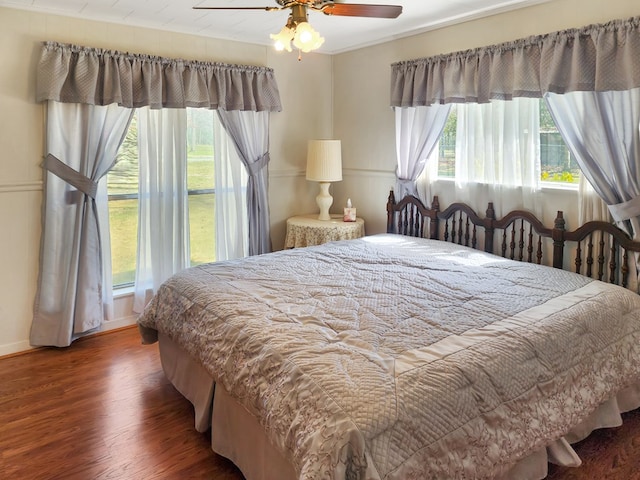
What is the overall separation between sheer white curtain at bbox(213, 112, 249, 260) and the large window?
67 mm

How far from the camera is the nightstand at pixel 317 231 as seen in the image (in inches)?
161

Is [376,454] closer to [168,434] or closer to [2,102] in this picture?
[168,434]

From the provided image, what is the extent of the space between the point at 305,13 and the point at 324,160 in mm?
2111

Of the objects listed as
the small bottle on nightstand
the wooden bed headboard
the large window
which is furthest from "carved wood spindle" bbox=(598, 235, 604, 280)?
the large window

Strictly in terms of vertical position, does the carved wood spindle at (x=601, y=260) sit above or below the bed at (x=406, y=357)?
above

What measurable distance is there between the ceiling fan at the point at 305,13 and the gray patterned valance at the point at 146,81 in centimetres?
158

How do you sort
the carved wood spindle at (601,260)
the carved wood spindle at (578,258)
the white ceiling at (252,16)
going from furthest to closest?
1. the white ceiling at (252,16)
2. the carved wood spindle at (578,258)
3. the carved wood spindle at (601,260)

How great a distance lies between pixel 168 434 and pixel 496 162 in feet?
9.03

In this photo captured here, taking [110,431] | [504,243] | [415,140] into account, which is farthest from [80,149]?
[504,243]

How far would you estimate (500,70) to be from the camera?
320 cm

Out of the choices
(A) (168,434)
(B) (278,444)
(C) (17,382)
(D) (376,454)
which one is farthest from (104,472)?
(D) (376,454)

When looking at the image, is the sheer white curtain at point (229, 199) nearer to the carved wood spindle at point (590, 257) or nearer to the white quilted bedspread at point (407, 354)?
the white quilted bedspread at point (407, 354)

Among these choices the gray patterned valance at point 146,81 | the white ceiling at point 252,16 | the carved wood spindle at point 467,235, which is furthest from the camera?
the carved wood spindle at point 467,235

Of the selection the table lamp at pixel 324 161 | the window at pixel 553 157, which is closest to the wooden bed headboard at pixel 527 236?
the window at pixel 553 157
